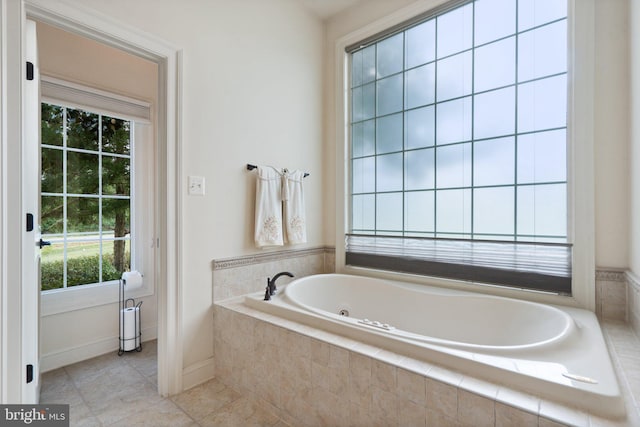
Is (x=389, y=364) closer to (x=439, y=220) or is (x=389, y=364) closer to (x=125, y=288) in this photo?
(x=439, y=220)

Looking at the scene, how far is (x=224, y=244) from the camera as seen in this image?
201cm

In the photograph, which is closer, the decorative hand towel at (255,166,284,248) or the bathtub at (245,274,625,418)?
the bathtub at (245,274,625,418)

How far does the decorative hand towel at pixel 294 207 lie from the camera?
233 centimetres

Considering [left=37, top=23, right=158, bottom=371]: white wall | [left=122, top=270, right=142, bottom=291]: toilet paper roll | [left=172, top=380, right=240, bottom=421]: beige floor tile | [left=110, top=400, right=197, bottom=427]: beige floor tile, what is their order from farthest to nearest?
[left=122, top=270, right=142, bottom=291]: toilet paper roll < [left=37, top=23, right=158, bottom=371]: white wall < [left=172, top=380, right=240, bottom=421]: beige floor tile < [left=110, top=400, right=197, bottom=427]: beige floor tile

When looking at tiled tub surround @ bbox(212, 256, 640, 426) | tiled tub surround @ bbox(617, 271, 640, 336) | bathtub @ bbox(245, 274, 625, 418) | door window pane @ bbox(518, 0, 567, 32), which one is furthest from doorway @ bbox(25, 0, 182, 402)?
tiled tub surround @ bbox(617, 271, 640, 336)

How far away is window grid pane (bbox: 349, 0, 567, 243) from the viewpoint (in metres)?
1.80

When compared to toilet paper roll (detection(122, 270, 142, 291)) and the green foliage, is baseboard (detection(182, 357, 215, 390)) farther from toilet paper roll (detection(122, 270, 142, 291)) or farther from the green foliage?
the green foliage

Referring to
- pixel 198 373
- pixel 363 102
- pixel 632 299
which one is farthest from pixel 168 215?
pixel 632 299

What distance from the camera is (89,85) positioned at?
2.26 meters

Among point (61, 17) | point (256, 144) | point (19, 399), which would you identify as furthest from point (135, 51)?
point (19, 399)

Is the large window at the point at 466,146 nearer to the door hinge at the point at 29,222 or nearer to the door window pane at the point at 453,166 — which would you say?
the door window pane at the point at 453,166

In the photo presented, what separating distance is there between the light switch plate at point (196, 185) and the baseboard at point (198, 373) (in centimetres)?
106

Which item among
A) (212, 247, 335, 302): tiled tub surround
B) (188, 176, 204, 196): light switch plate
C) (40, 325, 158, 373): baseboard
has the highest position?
(188, 176, 204, 196): light switch plate

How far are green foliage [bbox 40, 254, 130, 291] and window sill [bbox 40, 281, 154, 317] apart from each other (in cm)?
6
